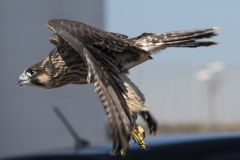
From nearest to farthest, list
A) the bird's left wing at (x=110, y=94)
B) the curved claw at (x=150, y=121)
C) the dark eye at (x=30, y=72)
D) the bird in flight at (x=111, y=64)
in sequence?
the bird's left wing at (x=110, y=94) < the bird in flight at (x=111, y=64) < the curved claw at (x=150, y=121) < the dark eye at (x=30, y=72)

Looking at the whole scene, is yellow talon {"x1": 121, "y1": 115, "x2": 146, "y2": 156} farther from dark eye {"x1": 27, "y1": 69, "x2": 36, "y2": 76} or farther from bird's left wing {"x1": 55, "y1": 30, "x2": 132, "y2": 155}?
dark eye {"x1": 27, "y1": 69, "x2": 36, "y2": 76}

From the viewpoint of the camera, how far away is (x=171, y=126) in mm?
20000

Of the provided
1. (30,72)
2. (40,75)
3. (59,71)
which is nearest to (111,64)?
(59,71)

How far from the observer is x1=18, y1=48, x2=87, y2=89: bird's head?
4.73m

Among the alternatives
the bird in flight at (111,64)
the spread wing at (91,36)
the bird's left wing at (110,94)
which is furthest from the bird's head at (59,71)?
the bird's left wing at (110,94)

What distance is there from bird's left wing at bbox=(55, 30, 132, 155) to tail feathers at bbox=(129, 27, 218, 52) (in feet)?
1.87

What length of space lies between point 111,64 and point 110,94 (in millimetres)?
432

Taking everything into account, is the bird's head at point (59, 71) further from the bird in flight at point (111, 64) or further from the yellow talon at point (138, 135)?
the yellow talon at point (138, 135)

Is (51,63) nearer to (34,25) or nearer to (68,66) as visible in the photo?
(68,66)

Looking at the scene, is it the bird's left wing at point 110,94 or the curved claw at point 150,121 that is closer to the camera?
the bird's left wing at point 110,94

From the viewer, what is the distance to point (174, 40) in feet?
15.7

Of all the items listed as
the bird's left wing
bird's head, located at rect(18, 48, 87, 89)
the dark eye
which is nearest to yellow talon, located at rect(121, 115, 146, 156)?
the bird's left wing

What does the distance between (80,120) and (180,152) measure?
17.6 feet

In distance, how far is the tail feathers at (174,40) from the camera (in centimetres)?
472
